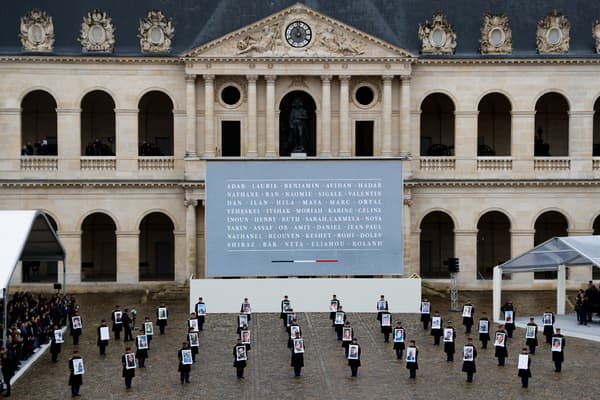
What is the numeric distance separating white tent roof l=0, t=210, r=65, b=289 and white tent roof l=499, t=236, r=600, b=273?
789 inches

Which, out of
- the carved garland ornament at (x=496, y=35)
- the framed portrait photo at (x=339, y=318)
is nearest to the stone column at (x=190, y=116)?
the carved garland ornament at (x=496, y=35)

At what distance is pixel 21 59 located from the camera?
59281 millimetres

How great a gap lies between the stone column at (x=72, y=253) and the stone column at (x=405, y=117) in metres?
19.2

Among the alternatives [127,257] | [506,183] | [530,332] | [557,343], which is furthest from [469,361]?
[127,257]

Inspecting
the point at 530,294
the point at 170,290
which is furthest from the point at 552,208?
the point at 170,290

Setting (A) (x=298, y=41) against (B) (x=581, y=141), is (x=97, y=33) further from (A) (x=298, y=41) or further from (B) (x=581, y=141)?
(B) (x=581, y=141)

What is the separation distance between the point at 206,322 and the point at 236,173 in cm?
820

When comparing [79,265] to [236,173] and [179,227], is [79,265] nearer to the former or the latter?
[179,227]

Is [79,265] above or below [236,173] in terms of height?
below

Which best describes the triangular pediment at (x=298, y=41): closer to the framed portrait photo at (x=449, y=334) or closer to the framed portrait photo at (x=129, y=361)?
the framed portrait photo at (x=449, y=334)

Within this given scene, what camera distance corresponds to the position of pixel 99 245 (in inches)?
2564

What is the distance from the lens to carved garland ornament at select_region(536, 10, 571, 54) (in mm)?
60688

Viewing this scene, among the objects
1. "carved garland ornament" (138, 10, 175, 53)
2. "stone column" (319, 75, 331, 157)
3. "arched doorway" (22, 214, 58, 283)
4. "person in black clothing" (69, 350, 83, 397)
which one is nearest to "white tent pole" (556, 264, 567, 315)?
"stone column" (319, 75, 331, 157)

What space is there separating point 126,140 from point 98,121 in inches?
208
